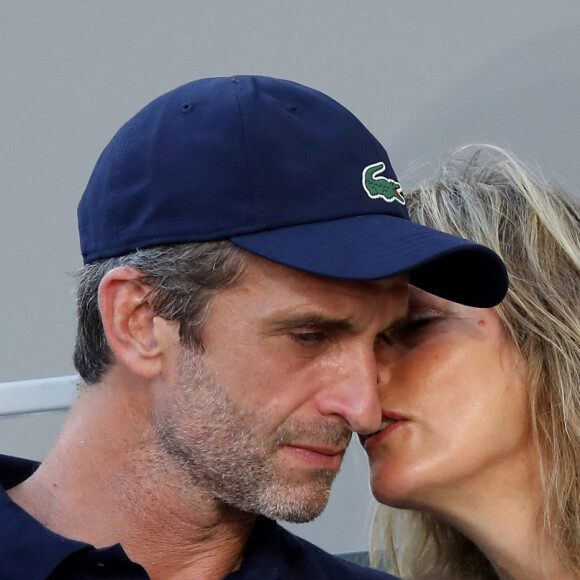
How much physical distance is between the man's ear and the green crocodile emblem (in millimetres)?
385

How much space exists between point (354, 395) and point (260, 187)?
35cm

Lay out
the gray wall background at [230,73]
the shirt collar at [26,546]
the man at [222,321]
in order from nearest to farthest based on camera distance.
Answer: the shirt collar at [26,546]
the man at [222,321]
the gray wall background at [230,73]

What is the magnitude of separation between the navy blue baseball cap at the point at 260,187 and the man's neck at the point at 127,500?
0.30 meters

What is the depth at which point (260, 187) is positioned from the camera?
1561mm

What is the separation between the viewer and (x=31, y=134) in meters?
2.38

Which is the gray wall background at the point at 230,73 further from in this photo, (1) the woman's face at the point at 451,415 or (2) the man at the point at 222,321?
(2) the man at the point at 222,321

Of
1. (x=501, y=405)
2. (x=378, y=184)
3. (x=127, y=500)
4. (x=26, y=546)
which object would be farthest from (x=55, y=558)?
(x=501, y=405)

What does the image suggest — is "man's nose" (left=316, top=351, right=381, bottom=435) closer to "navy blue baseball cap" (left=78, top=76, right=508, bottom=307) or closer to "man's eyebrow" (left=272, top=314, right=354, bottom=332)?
"man's eyebrow" (left=272, top=314, right=354, bottom=332)

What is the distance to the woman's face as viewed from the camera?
1891 mm

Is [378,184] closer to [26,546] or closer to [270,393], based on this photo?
[270,393]

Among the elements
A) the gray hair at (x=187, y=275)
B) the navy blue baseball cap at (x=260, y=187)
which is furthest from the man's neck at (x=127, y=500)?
the navy blue baseball cap at (x=260, y=187)

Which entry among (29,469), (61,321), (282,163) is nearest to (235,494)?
(29,469)

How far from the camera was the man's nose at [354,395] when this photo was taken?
1.59 metres

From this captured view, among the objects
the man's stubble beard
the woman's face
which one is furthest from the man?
the woman's face
